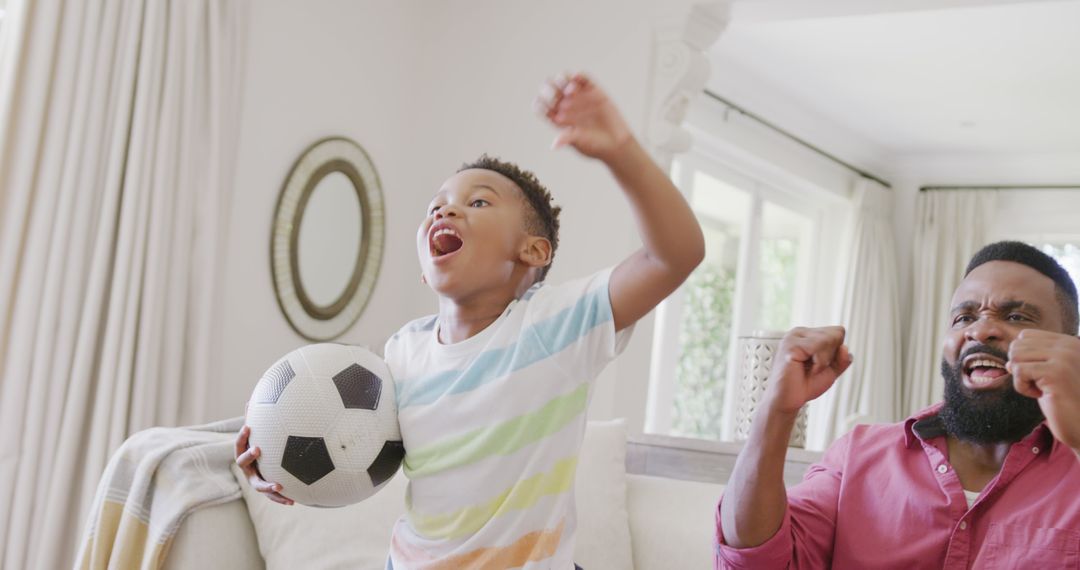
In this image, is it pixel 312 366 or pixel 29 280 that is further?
pixel 29 280

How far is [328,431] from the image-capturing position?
1.63 meters

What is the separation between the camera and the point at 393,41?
426cm

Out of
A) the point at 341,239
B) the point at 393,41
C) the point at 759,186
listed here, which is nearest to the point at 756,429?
the point at 341,239

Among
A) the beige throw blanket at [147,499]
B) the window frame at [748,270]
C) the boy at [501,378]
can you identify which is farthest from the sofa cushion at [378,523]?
the window frame at [748,270]

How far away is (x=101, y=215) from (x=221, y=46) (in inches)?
26.8

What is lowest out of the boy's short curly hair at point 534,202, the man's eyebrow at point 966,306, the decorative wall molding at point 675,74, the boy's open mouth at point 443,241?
the man's eyebrow at point 966,306

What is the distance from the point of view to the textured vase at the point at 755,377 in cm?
267

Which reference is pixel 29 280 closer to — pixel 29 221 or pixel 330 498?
pixel 29 221

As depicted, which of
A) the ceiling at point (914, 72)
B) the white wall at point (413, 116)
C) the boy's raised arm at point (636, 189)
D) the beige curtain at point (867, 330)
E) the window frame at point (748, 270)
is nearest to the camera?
the boy's raised arm at point (636, 189)

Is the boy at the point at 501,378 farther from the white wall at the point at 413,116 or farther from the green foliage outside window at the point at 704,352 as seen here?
the green foliage outside window at the point at 704,352

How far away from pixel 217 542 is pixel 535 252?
1015mm

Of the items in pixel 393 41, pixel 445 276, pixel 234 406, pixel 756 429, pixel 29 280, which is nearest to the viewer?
pixel 756 429

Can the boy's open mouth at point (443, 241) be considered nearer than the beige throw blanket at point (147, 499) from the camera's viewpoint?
Yes

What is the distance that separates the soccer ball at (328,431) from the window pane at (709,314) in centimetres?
437
